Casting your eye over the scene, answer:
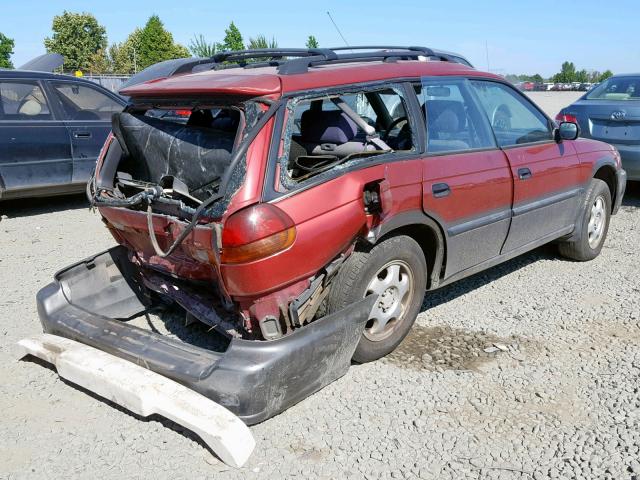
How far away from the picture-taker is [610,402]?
333 cm

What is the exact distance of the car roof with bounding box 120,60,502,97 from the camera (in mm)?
3188

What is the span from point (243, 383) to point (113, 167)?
1870 mm

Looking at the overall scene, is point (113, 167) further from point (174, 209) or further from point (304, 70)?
point (304, 70)

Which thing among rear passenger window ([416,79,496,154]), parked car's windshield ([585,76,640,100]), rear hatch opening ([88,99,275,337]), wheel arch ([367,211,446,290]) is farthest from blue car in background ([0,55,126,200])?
parked car's windshield ([585,76,640,100])

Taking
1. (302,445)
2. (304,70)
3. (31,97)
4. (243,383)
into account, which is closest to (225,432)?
(243,383)

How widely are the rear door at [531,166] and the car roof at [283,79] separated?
56cm

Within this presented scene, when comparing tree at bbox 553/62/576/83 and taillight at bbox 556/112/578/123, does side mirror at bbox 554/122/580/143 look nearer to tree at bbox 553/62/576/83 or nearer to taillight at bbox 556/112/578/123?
taillight at bbox 556/112/578/123

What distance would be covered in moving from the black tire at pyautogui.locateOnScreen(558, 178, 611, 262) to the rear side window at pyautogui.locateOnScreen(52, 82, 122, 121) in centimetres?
584

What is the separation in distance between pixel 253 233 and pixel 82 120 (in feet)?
19.9

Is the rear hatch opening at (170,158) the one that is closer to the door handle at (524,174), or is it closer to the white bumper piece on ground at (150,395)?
the white bumper piece on ground at (150,395)

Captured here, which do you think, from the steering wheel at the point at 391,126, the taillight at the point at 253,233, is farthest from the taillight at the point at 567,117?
the taillight at the point at 253,233

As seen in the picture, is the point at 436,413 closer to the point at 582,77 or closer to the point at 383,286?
the point at 383,286

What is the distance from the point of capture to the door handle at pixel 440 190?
3816 mm

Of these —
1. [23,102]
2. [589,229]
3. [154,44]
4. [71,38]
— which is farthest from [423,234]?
[71,38]
